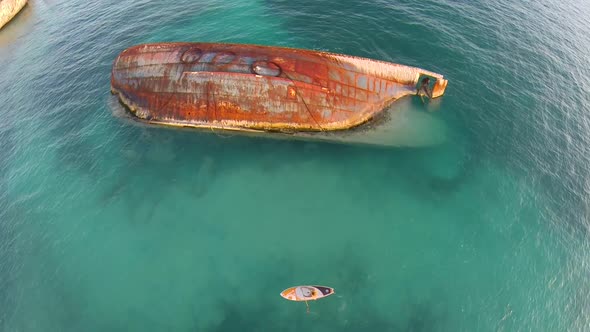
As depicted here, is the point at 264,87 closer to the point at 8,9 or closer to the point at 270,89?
the point at 270,89

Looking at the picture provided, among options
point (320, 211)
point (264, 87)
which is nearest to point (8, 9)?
point (264, 87)

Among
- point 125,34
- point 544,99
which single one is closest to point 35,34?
point 125,34

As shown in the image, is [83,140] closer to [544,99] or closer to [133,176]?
[133,176]

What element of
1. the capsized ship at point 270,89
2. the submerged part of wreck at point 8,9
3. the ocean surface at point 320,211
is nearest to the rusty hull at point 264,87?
the capsized ship at point 270,89

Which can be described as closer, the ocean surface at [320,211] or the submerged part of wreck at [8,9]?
the ocean surface at [320,211]

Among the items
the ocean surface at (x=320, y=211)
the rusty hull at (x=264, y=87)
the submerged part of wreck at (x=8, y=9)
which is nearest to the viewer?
the ocean surface at (x=320, y=211)

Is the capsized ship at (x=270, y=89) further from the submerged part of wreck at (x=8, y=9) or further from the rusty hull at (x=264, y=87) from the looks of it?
the submerged part of wreck at (x=8, y=9)
